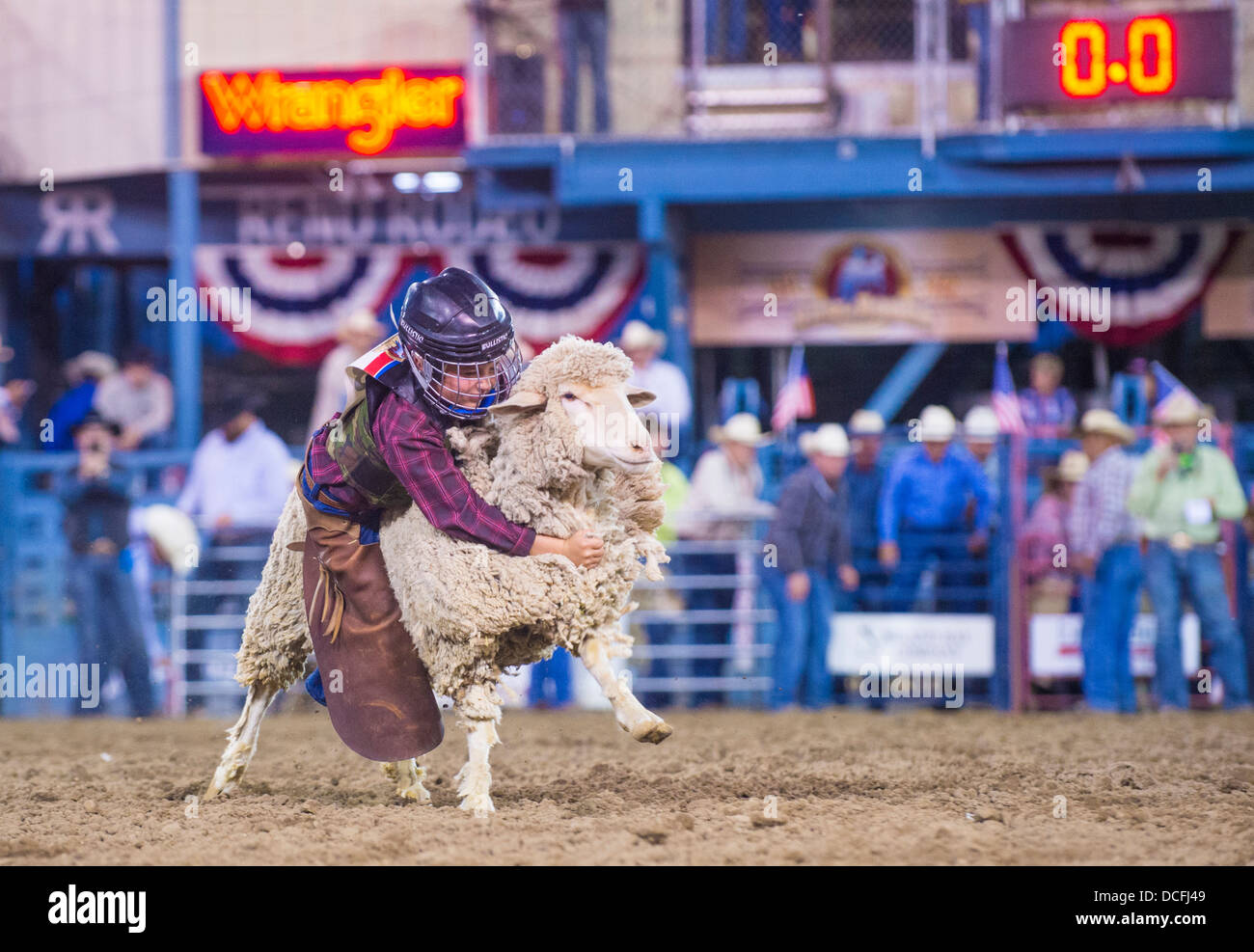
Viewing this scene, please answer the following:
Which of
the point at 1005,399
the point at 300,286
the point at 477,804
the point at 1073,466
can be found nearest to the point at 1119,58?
the point at 1005,399

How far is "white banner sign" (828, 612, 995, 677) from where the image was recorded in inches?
364

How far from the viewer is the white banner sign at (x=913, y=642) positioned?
30.3ft

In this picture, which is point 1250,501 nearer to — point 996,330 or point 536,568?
point 996,330

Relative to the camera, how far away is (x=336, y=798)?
550cm

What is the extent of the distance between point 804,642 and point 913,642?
2.29 ft

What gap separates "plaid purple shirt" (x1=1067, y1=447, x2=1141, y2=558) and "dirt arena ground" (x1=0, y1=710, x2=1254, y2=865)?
55.3 inches

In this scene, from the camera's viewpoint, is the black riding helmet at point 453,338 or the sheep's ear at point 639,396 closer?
the black riding helmet at point 453,338

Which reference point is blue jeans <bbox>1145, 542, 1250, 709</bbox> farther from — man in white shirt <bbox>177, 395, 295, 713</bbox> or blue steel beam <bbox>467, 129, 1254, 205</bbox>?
man in white shirt <bbox>177, 395, 295, 713</bbox>

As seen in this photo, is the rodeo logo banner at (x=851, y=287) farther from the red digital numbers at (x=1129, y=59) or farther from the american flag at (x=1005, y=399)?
the red digital numbers at (x=1129, y=59)

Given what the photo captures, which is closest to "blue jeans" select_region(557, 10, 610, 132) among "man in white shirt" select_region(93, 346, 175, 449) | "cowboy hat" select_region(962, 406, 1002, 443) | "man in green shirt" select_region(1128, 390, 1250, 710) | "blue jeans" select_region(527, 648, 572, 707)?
"cowboy hat" select_region(962, 406, 1002, 443)

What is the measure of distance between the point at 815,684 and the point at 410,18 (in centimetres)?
604

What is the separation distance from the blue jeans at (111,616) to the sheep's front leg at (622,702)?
16.8ft

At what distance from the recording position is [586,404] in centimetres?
478

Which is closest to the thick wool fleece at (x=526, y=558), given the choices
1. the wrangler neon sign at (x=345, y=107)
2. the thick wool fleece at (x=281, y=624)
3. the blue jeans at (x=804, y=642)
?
the thick wool fleece at (x=281, y=624)
